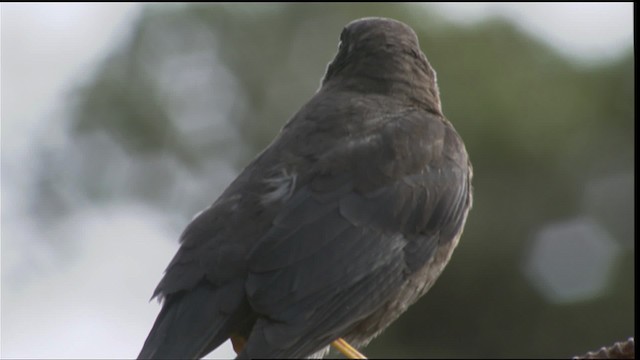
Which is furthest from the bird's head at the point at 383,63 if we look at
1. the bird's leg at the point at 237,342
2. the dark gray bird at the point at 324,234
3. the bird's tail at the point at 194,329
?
the bird's tail at the point at 194,329

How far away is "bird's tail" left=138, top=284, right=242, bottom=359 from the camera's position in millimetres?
7672

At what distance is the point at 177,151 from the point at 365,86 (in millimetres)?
11085

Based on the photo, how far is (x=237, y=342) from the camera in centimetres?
820

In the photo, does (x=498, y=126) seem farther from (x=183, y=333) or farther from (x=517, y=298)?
(x=183, y=333)

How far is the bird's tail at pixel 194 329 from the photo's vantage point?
302 inches

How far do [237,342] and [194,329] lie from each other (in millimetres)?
545

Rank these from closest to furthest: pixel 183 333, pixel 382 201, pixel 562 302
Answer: pixel 183 333 → pixel 382 201 → pixel 562 302

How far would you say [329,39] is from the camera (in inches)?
753

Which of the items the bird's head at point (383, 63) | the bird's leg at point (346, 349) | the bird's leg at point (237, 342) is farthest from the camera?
the bird's head at point (383, 63)

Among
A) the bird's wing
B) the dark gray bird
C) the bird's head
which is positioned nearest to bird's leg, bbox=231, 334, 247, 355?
the dark gray bird

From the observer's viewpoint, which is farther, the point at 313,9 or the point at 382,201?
the point at 313,9

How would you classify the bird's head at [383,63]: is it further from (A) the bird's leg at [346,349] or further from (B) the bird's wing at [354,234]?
(A) the bird's leg at [346,349]

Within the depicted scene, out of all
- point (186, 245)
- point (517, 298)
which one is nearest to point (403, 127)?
point (186, 245)

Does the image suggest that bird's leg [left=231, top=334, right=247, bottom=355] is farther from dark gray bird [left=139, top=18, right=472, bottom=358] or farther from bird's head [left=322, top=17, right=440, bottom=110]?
bird's head [left=322, top=17, right=440, bottom=110]
